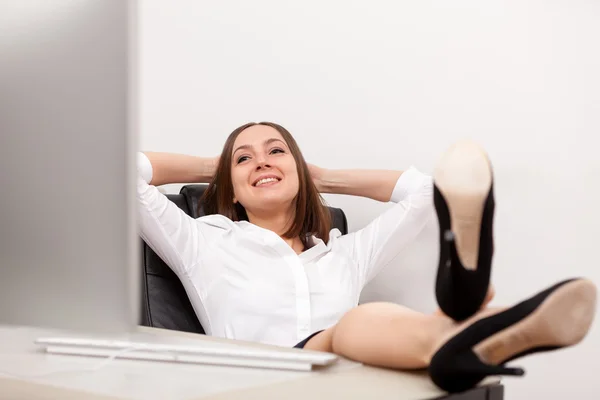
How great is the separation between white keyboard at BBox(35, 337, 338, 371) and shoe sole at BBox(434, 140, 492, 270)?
0.25 metres

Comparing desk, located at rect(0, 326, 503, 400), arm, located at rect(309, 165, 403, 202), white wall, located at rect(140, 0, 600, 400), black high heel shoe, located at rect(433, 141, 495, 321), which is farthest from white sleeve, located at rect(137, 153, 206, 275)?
black high heel shoe, located at rect(433, 141, 495, 321)

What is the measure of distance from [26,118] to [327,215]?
159 centimetres

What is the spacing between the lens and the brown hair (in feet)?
7.60

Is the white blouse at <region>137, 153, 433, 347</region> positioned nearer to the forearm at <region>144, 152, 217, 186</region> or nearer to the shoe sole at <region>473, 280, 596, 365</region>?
the forearm at <region>144, 152, 217, 186</region>

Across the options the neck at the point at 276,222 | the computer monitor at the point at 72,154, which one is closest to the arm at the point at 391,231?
the neck at the point at 276,222

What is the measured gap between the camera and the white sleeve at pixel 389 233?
2293mm

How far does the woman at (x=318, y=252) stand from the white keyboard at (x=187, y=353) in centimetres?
16

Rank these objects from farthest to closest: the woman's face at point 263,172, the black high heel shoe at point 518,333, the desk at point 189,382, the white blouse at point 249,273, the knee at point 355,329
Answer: the woman's face at point 263,172 < the white blouse at point 249,273 < the knee at point 355,329 < the black high heel shoe at point 518,333 < the desk at point 189,382

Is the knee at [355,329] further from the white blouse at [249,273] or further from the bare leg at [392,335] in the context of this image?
the white blouse at [249,273]

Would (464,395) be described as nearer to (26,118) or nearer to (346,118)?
(26,118)

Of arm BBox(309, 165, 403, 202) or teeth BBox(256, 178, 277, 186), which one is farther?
arm BBox(309, 165, 403, 202)

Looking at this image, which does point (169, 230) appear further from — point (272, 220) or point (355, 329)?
point (355, 329)

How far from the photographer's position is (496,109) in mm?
2402

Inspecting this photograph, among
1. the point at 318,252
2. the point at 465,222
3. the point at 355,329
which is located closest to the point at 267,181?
the point at 318,252
